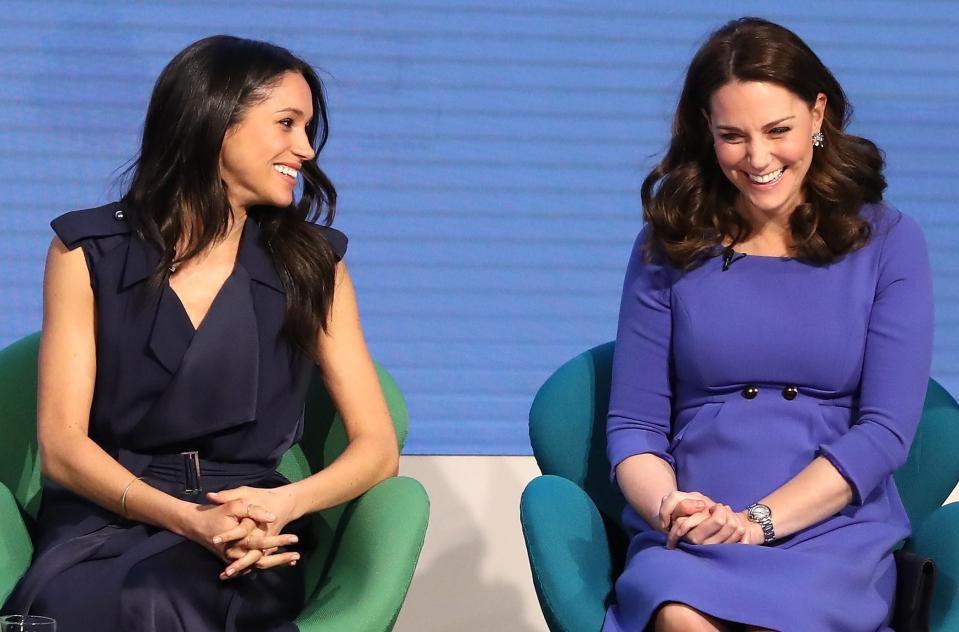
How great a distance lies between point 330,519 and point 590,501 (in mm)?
507

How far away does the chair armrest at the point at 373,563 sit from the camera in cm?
267

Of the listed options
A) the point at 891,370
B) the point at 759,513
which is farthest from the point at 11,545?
the point at 891,370

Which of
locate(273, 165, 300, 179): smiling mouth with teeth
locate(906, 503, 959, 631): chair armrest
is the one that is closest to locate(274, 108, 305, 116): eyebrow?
locate(273, 165, 300, 179): smiling mouth with teeth

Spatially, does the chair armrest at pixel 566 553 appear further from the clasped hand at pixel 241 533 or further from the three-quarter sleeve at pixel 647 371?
the clasped hand at pixel 241 533

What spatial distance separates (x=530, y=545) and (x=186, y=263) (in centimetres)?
84

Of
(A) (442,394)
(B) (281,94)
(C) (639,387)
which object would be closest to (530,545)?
(C) (639,387)

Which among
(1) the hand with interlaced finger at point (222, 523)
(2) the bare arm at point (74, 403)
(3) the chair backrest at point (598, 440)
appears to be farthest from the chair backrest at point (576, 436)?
(2) the bare arm at point (74, 403)

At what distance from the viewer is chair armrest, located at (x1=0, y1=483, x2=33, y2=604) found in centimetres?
270

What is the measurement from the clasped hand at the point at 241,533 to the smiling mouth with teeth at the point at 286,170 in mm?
614

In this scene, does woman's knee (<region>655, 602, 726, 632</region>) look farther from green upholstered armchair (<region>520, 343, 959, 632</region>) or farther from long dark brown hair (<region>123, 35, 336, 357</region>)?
long dark brown hair (<region>123, 35, 336, 357</region>)

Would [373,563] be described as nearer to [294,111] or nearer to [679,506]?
[679,506]

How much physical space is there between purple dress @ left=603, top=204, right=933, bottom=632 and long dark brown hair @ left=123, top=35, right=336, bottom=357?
1.98ft

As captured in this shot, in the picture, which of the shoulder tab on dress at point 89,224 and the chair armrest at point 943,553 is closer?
the chair armrest at point 943,553

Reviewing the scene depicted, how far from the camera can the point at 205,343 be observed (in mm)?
2879
